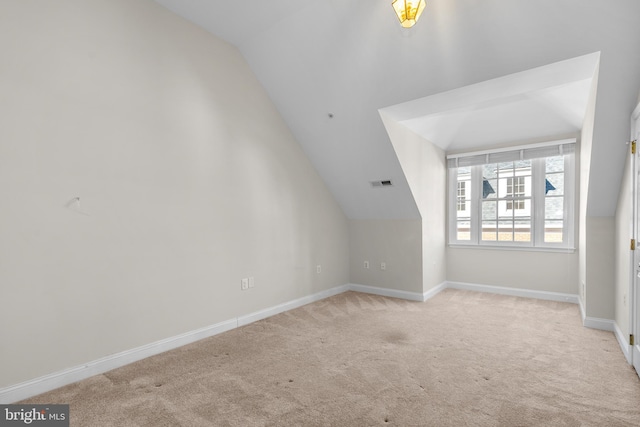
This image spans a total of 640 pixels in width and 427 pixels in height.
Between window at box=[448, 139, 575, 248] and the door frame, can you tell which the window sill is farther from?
the door frame

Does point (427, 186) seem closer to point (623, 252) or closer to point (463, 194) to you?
point (463, 194)

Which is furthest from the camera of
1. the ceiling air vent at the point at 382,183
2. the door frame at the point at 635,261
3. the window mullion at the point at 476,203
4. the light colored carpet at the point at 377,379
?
Result: the window mullion at the point at 476,203

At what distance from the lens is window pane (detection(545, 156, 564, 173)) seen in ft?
14.9

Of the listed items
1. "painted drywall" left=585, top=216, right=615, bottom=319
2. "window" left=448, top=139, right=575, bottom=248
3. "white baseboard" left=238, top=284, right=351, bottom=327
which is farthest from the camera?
"window" left=448, top=139, right=575, bottom=248

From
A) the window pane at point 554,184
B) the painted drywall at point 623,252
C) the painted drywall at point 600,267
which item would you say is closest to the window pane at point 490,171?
the window pane at point 554,184

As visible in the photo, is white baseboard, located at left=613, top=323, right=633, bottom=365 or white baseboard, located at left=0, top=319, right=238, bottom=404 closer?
white baseboard, located at left=0, top=319, right=238, bottom=404

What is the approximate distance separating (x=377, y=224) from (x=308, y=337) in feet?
7.48

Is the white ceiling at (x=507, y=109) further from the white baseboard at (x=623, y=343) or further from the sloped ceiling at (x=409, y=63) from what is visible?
→ the white baseboard at (x=623, y=343)

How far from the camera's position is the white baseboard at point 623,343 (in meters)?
2.64

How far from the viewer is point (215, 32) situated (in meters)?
3.29

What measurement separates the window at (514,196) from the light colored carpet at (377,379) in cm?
150

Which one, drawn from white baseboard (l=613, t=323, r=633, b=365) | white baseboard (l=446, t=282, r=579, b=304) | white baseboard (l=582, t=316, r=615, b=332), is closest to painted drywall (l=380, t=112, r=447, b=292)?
white baseboard (l=446, t=282, r=579, b=304)

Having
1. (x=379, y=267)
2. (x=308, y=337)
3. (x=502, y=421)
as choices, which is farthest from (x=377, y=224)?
(x=502, y=421)

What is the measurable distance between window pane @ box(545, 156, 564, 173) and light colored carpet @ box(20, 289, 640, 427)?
2107 mm
